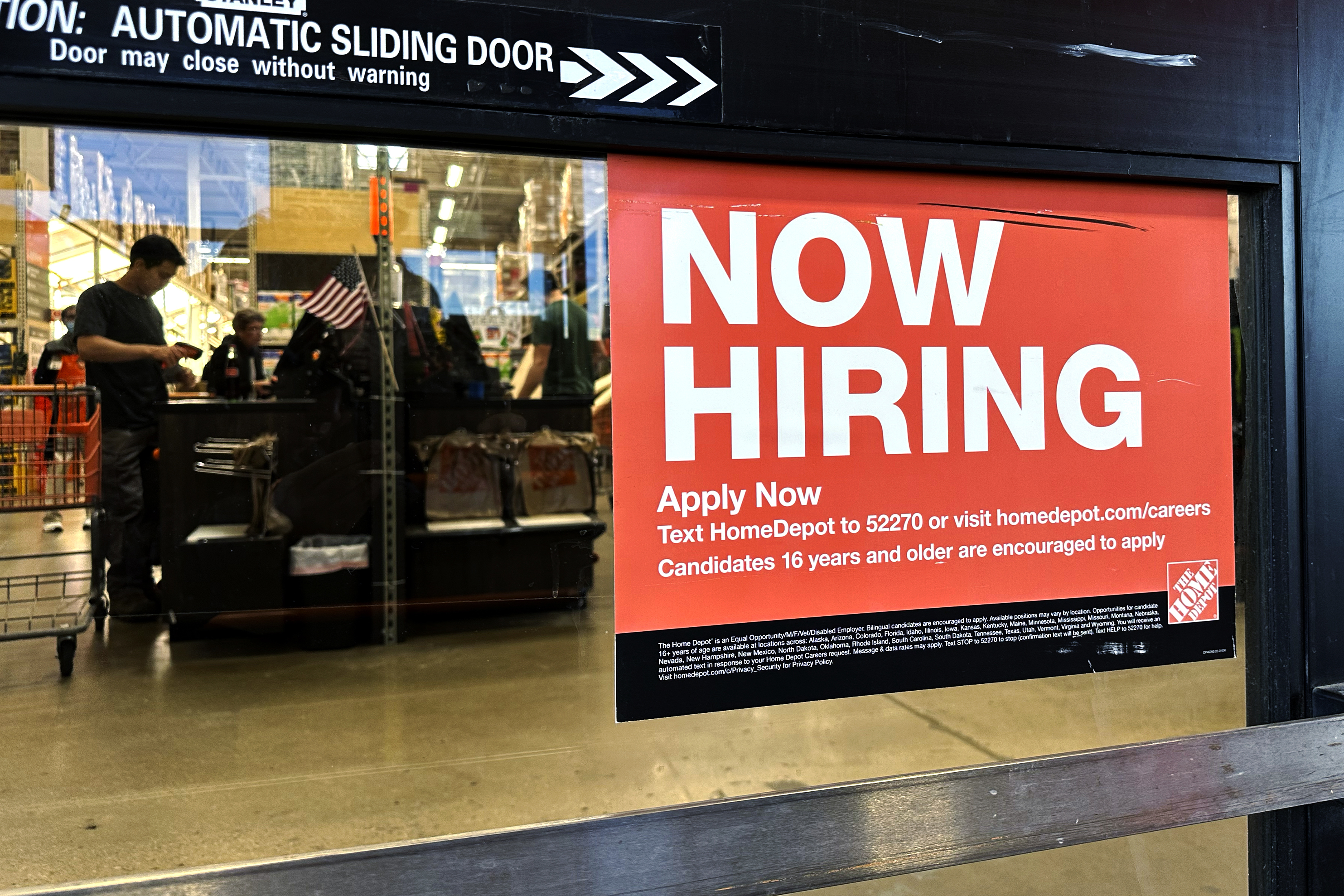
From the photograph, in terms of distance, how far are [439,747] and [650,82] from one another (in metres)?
2.58

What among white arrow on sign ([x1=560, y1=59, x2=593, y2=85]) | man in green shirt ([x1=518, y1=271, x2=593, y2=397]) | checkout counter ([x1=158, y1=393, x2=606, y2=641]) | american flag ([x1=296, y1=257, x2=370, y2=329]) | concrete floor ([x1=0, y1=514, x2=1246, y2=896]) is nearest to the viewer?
white arrow on sign ([x1=560, y1=59, x2=593, y2=85])

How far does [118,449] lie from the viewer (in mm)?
4426

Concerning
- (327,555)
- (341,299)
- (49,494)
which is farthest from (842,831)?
(341,299)

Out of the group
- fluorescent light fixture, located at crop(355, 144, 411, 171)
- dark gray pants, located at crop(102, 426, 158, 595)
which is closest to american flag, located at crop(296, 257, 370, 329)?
fluorescent light fixture, located at crop(355, 144, 411, 171)

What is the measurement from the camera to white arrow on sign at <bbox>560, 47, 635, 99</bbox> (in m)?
1.32

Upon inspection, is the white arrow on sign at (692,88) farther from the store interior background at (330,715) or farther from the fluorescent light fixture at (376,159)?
the fluorescent light fixture at (376,159)

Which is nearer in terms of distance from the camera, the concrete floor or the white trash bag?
the concrete floor

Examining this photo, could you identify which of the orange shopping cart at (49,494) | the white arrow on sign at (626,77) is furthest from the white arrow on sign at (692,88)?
the orange shopping cart at (49,494)

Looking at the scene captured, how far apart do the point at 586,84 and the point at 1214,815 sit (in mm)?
1471

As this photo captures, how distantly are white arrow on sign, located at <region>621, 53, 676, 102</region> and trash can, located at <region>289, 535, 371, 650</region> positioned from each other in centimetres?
355

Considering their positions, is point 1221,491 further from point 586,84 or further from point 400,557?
point 400,557

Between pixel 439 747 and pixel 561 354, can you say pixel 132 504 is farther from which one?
pixel 561 354

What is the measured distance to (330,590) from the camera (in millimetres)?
4414

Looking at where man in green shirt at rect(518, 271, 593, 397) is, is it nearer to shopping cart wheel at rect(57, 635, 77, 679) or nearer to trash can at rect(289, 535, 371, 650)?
trash can at rect(289, 535, 371, 650)
